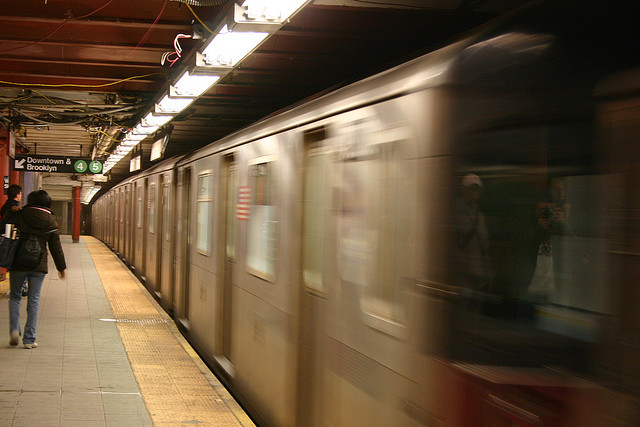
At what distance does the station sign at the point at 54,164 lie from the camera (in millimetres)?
15242

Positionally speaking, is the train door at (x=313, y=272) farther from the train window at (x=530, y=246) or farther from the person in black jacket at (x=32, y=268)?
the person in black jacket at (x=32, y=268)

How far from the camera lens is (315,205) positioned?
4.12 m

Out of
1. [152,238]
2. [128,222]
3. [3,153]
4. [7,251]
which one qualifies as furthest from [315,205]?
[128,222]

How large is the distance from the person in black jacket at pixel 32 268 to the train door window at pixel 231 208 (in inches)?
86.8

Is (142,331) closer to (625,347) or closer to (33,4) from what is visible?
(33,4)

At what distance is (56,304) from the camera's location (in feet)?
37.0

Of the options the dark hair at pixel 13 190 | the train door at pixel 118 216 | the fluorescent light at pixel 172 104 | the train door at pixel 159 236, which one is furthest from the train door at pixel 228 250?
the train door at pixel 118 216

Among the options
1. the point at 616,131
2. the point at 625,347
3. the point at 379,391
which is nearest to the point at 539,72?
the point at 616,131

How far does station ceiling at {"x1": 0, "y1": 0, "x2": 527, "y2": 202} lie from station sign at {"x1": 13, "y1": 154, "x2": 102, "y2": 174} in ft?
12.1

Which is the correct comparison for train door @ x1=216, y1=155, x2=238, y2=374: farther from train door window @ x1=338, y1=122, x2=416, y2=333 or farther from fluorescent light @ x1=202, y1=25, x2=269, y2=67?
train door window @ x1=338, y1=122, x2=416, y2=333

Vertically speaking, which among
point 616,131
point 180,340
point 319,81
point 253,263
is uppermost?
point 319,81

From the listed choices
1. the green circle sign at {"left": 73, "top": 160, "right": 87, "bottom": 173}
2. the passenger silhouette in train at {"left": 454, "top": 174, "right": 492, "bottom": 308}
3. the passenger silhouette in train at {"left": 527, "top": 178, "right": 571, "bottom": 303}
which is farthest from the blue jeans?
the green circle sign at {"left": 73, "top": 160, "right": 87, "bottom": 173}

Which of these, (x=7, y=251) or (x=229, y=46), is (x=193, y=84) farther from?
(x=7, y=251)

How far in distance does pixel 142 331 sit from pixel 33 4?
4530mm
